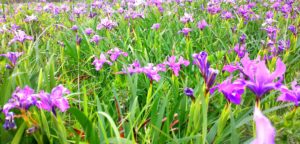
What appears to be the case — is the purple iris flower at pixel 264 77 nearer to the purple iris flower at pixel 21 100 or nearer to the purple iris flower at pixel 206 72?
the purple iris flower at pixel 206 72

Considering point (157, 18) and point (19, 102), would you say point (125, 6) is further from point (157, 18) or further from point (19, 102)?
point (19, 102)

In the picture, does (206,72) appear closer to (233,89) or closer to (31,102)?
(233,89)

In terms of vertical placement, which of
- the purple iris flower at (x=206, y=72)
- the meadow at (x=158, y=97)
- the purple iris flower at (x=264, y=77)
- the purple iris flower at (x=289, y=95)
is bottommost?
the meadow at (x=158, y=97)

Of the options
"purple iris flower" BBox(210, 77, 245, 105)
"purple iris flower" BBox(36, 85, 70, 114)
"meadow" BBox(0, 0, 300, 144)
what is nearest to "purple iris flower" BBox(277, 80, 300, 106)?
"meadow" BBox(0, 0, 300, 144)

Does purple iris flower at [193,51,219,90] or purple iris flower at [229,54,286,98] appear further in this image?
purple iris flower at [193,51,219,90]

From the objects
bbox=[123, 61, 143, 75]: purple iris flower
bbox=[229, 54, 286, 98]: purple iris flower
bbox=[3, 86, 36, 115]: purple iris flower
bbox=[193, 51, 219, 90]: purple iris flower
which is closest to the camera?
bbox=[229, 54, 286, 98]: purple iris flower

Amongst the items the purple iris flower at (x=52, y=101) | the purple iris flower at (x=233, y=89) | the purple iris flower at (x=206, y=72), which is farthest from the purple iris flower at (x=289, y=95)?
the purple iris flower at (x=52, y=101)

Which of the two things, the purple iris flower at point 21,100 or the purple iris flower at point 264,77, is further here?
the purple iris flower at point 21,100

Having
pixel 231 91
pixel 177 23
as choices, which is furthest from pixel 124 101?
pixel 177 23

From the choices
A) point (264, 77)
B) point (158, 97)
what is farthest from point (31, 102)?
point (264, 77)

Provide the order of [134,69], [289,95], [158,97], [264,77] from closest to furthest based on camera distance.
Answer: [264,77]
[289,95]
[158,97]
[134,69]

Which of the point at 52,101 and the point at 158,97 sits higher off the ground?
the point at 52,101

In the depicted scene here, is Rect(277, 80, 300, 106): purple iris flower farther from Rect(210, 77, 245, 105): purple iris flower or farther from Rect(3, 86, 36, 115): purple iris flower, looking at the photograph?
Rect(3, 86, 36, 115): purple iris flower
